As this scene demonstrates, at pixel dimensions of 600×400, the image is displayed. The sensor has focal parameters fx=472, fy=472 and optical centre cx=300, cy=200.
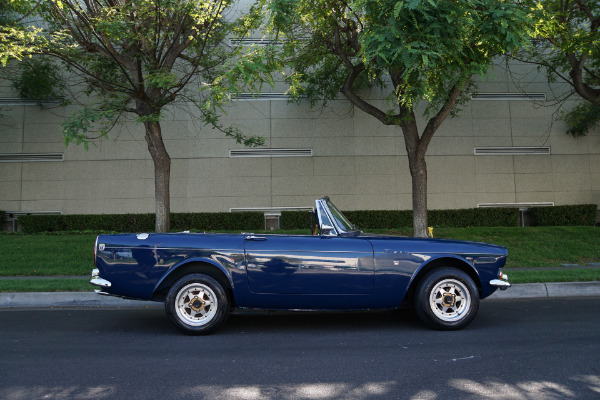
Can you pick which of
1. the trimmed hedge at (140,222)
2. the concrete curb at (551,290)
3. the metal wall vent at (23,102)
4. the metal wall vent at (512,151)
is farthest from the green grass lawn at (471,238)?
the metal wall vent at (23,102)

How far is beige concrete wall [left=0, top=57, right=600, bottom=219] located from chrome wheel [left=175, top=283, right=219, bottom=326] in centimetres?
1165

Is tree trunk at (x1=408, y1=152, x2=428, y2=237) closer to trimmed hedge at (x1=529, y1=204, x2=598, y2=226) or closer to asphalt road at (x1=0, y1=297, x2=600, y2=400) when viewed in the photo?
asphalt road at (x1=0, y1=297, x2=600, y2=400)

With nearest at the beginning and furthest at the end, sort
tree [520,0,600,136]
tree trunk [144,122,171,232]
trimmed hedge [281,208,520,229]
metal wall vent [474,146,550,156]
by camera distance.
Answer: tree [520,0,600,136] → tree trunk [144,122,171,232] → trimmed hedge [281,208,520,229] → metal wall vent [474,146,550,156]

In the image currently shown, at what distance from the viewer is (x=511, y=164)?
17.7 meters

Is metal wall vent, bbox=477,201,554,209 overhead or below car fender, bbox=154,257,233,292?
overhead

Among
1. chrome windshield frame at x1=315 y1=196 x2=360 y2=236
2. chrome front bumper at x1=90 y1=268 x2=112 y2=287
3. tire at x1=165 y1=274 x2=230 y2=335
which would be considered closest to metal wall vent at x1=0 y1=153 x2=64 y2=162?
chrome front bumper at x1=90 y1=268 x2=112 y2=287

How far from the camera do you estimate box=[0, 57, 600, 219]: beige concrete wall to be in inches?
666

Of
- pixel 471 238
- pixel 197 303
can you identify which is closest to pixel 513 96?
pixel 471 238

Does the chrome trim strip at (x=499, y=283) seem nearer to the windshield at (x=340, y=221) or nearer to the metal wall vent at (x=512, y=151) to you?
the windshield at (x=340, y=221)

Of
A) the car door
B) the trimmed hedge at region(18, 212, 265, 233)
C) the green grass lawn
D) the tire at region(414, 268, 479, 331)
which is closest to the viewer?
the car door

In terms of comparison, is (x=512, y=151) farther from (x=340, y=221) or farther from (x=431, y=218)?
(x=340, y=221)

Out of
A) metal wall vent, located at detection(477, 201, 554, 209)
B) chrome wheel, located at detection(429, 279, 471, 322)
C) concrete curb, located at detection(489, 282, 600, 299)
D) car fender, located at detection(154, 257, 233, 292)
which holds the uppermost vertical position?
metal wall vent, located at detection(477, 201, 554, 209)

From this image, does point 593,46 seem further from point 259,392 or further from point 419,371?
point 259,392

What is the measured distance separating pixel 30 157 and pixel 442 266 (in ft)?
53.5
